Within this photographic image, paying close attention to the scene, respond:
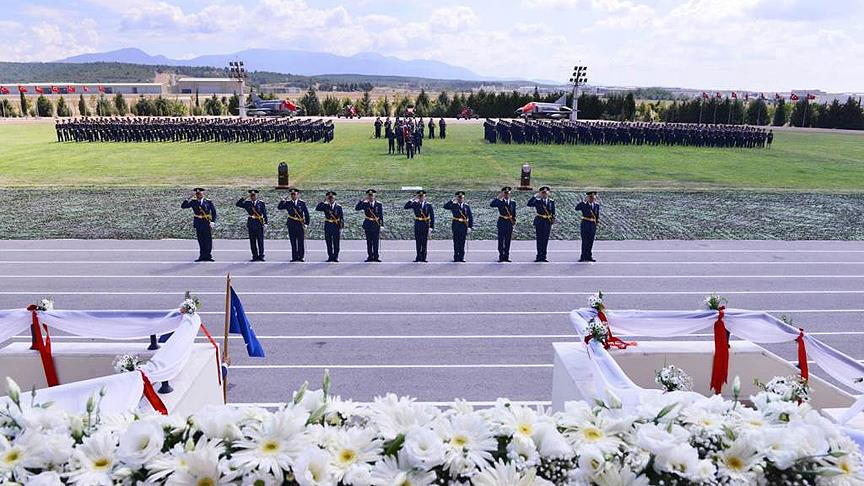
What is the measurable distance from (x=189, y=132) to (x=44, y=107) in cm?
3011

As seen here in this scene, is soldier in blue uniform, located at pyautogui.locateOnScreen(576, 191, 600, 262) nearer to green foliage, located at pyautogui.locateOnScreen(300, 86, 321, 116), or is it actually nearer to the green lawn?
the green lawn

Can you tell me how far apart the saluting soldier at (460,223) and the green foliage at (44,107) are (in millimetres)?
55823

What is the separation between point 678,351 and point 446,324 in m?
4.05

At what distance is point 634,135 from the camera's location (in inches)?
1431

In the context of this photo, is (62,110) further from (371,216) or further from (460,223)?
(460,223)

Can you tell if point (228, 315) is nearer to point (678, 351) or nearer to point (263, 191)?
point (678, 351)

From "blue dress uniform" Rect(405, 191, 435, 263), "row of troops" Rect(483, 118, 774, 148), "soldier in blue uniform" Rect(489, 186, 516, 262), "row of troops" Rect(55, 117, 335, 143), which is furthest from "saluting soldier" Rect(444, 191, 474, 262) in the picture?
"row of troops" Rect(55, 117, 335, 143)

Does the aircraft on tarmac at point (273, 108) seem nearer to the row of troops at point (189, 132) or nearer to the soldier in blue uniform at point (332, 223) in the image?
the row of troops at point (189, 132)

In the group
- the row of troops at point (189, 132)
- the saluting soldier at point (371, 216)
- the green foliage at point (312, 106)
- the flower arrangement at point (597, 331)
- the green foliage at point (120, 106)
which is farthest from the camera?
the green foliage at point (312, 106)

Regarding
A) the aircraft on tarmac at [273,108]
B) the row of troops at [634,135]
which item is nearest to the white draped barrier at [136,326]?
the row of troops at [634,135]

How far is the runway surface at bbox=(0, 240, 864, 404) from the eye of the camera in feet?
27.0

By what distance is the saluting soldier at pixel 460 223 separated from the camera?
13.0 metres

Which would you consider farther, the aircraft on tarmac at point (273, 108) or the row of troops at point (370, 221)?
the aircraft on tarmac at point (273, 108)

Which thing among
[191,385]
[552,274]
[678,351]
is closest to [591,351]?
[678,351]
